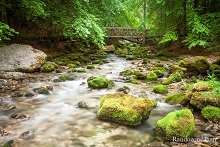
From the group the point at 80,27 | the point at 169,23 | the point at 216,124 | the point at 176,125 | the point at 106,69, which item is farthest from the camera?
the point at 169,23

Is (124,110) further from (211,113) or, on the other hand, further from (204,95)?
(204,95)

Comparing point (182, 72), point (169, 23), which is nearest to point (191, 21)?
point (169, 23)

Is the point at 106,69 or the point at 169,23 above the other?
the point at 169,23

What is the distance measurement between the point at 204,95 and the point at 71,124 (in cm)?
346

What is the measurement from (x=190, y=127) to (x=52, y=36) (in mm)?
14136

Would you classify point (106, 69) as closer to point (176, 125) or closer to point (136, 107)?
point (136, 107)

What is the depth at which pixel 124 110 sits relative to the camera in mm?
5805

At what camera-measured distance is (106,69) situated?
13867 millimetres

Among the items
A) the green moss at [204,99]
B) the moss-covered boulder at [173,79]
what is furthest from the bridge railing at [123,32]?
the green moss at [204,99]

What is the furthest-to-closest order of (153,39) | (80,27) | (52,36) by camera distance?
(153,39) → (52,36) → (80,27)

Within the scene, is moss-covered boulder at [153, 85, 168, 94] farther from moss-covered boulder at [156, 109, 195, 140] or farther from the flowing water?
moss-covered boulder at [156, 109, 195, 140]

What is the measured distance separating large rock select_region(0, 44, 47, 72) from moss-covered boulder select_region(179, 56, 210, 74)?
22.5 feet

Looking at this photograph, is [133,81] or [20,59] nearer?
[133,81]

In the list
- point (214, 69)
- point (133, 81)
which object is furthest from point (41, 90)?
point (214, 69)
